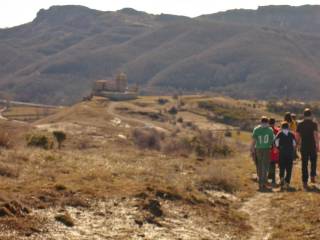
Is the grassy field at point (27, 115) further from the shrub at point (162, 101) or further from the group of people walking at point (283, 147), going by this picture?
the group of people walking at point (283, 147)

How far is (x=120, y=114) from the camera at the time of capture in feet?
328

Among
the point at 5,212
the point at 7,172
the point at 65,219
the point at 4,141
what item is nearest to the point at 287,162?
the point at 7,172

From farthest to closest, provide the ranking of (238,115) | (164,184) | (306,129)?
(238,115) → (306,129) → (164,184)

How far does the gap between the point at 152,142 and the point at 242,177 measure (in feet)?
85.1

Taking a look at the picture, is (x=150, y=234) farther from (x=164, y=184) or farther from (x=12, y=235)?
(x=164, y=184)

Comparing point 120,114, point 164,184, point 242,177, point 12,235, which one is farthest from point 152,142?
point 120,114

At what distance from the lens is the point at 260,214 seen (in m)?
12.8

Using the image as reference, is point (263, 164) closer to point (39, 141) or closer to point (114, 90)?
point (39, 141)

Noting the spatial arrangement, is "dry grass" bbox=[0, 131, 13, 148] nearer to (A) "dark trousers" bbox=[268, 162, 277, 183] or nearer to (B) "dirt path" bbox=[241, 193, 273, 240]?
(A) "dark trousers" bbox=[268, 162, 277, 183]

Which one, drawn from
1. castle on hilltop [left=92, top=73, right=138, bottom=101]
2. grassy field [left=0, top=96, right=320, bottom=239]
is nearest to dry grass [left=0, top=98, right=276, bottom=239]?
grassy field [left=0, top=96, right=320, bottom=239]

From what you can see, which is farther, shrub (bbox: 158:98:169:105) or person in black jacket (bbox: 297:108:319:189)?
shrub (bbox: 158:98:169:105)

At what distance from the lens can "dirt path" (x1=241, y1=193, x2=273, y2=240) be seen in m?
11.1

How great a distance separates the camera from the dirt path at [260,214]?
11.1m

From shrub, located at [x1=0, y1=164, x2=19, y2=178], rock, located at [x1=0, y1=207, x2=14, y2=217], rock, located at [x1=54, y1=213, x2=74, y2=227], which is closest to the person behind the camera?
rock, located at [x1=0, y1=207, x2=14, y2=217]
